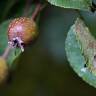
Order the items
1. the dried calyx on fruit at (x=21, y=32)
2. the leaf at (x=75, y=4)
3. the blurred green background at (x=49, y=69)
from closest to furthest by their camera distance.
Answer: the leaf at (x=75, y=4) → the dried calyx on fruit at (x=21, y=32) → the blurred green background at (x=49, y=69)

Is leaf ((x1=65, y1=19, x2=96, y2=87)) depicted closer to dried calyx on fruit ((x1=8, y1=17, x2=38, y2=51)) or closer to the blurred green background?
dried calyx on fruit ((x1=8, y1=17, x2=38, y2=51))

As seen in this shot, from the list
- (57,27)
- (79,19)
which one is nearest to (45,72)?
(57,27)

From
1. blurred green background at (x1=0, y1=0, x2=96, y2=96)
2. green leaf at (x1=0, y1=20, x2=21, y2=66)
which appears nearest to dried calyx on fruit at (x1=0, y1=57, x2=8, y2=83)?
green leaf at (x1=0, y1=20, x2=21, y2=66)

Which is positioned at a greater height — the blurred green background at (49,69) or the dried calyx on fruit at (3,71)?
the dried calyx on fruit at (3,71)

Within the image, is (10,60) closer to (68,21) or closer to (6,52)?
(6,52)

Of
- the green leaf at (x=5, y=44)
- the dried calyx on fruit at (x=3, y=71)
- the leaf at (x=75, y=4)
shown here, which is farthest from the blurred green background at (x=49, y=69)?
the leaf at (x=75, y=4)

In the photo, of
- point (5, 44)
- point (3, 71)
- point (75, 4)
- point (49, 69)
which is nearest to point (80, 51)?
point (75, 4)

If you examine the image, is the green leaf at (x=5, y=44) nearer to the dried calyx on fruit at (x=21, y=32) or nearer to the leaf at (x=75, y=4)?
the dried calyx on fruit at (x=21, y=32)
